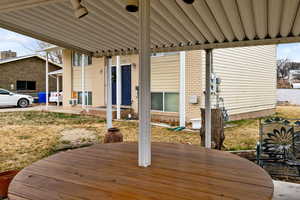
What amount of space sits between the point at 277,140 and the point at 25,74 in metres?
21.3

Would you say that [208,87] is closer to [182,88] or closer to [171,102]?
[182,88]

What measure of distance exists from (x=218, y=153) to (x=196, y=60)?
6.30 m

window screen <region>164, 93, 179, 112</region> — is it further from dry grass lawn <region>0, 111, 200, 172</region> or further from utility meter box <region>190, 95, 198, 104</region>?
dry grass lawn <region>0, 111, 200, 172</region>

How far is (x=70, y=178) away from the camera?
169 centimetres

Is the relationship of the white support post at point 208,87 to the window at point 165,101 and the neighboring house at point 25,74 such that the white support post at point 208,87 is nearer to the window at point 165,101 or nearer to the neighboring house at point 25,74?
the window at point 165,101

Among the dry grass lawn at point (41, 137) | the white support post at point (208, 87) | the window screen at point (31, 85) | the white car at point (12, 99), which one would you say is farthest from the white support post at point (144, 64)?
the window screen at point (31, 85)

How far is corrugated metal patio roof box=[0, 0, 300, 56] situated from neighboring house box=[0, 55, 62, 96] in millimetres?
18266

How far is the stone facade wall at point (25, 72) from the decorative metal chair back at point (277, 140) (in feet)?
68.1

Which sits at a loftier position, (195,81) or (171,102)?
(195,81)

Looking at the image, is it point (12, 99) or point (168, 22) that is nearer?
point (168, 22)

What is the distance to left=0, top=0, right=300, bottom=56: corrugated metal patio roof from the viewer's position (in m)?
2.54

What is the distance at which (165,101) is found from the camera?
8.96 metres

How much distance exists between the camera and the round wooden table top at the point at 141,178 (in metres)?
1.41

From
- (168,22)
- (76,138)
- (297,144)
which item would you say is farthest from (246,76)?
(168,22)
